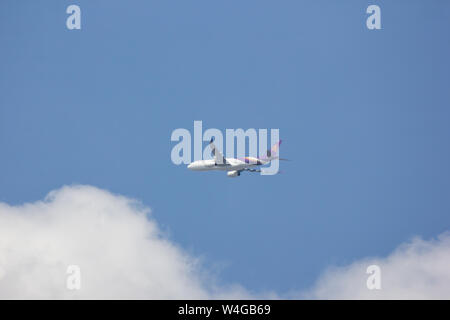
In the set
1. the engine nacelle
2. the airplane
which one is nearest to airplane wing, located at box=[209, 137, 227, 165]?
the airplane

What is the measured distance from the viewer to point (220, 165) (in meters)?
155

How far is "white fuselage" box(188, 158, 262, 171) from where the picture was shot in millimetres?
154375

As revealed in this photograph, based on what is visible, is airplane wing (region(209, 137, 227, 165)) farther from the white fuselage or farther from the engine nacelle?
the engine nacelle

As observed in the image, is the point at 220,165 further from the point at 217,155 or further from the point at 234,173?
the point at 234,173

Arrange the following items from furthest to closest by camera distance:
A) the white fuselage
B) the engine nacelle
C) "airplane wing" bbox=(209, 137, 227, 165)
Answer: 1. the engine nacelle
2. the white fuselage
3. "airplane wing" bbox=(209, 137, 227, 165)

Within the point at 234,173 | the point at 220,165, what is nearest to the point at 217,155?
the point at 220,165

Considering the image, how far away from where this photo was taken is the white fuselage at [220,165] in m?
154

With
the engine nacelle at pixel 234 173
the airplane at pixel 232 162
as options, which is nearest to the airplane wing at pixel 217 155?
the airplane at pixel 232 162

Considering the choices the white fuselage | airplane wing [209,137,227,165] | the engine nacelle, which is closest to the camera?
airplane wing [209,137,227,165]

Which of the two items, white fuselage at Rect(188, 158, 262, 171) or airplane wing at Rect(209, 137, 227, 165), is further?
white fuselage at Rect(188, 158, 262, 171)

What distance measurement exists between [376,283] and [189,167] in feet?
147

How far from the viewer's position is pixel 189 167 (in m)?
160
